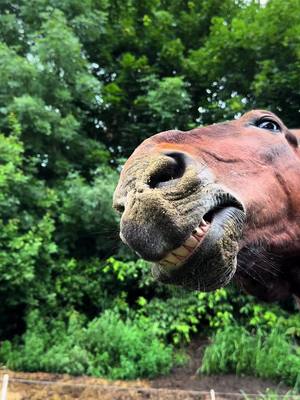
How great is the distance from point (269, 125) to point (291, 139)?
5.1 inches

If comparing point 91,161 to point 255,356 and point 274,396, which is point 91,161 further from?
point 274,396

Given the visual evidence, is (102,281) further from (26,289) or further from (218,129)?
(218,129)

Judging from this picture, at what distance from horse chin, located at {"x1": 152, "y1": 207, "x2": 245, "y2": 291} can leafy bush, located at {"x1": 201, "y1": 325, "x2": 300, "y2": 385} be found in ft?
14.6

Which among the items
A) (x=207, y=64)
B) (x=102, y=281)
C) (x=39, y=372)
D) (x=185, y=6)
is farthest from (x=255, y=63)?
(x=39, y=372)

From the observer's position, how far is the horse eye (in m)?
1.79

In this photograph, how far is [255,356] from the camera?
5.50 meters

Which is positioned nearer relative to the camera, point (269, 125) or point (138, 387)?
point (269, 125)

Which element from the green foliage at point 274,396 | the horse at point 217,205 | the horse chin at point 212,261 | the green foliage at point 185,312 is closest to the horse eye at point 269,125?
the horse at point 217,205

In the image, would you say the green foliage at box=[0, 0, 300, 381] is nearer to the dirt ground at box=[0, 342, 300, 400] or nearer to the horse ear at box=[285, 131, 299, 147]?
the dirt ground at box=[0, 342, 300, 400]

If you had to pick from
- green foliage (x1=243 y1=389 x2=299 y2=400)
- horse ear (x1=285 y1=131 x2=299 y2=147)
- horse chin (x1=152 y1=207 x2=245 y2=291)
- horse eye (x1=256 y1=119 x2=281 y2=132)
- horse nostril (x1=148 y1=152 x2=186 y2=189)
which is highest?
horse eye (x1=256 y1=119 x2=281 y2=132)

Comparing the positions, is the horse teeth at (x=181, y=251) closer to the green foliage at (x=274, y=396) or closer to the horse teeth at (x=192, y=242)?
the horse teeth at (x=192, y=242)

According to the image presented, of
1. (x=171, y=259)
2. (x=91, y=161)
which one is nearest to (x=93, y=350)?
(x=91, y=161)

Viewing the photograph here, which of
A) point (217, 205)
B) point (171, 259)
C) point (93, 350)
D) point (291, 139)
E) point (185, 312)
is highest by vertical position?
point (291, 139)

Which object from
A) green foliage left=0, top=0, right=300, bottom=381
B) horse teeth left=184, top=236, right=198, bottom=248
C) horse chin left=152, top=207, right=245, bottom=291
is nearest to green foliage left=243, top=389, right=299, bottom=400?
green foliage left=0, top=0, right=300, bottom=381
